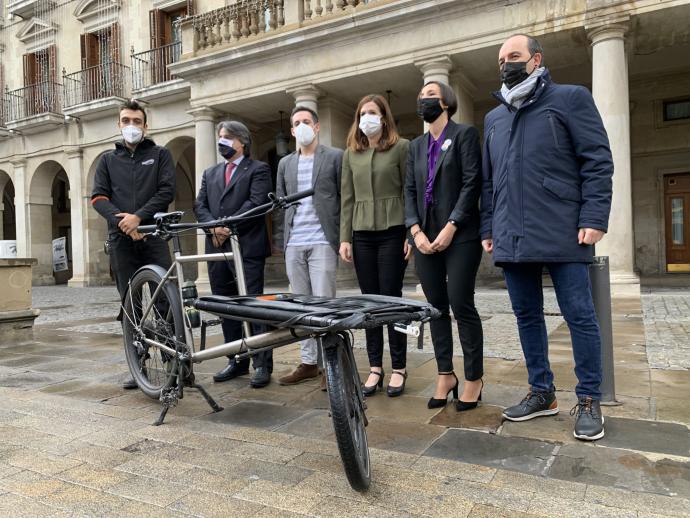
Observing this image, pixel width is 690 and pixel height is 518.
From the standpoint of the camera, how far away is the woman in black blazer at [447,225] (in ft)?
10.1

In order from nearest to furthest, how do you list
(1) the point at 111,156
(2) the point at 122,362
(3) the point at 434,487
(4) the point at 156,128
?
(3) the point at 434,487
(1) the point at 111,156
(2) the point at 122,362
(4) the point at 156,128

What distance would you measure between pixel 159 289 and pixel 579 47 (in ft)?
31.2

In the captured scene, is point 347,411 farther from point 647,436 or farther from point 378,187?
point 378,187

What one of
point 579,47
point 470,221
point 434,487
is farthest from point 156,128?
point 434,487

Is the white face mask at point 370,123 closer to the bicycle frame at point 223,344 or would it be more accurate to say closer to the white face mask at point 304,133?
the white face mask at point 304,133

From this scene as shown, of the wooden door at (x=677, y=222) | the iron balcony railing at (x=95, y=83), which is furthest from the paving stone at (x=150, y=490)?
the iron balcony railing at (x=95, y=83)

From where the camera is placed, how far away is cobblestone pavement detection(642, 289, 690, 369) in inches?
169

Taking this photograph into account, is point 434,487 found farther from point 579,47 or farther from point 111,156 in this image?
point 579,47

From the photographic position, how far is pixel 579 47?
32.6ft

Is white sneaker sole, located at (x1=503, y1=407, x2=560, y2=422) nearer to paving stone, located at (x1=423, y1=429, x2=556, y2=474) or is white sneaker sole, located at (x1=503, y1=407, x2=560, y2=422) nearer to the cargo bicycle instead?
paving stone, located at (x1=423, y1=429, x2=556, y2=474)

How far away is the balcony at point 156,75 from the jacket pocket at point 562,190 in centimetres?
1408

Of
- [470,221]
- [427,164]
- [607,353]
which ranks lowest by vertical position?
[607,353]

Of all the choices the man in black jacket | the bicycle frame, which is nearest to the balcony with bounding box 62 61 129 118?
the man in black jacket

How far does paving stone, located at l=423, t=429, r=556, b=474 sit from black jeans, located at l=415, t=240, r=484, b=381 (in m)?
0.51
